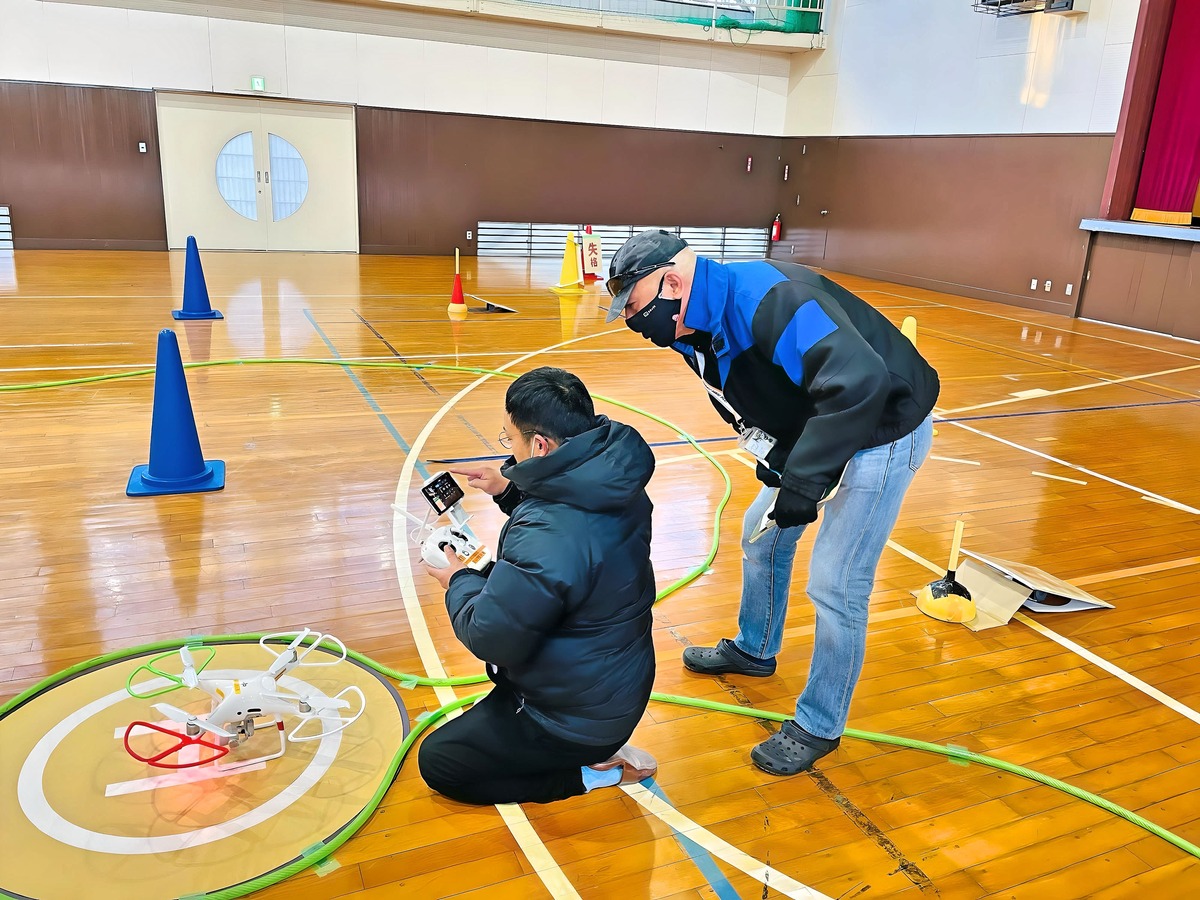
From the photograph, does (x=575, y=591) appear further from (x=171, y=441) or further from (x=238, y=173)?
(x=238, y=173)

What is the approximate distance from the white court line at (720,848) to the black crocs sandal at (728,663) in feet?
2.21

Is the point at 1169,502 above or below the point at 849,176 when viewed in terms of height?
below

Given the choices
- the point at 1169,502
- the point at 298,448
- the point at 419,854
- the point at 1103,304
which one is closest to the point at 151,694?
the point at 419,854

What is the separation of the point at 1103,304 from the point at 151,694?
12253 millimetres

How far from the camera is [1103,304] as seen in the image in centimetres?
1150

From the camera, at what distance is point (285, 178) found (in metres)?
14.7

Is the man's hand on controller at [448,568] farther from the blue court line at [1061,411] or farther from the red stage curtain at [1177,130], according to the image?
the red stage curtain at [1177,130]

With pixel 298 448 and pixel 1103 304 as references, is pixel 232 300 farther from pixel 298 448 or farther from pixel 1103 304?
pixel 1103 304

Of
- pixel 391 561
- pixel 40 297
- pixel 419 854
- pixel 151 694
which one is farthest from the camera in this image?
pixel 40 297

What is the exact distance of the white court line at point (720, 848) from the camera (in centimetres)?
214

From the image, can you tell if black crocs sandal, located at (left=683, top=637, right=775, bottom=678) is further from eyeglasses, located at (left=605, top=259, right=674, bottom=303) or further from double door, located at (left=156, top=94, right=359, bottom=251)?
double door, located at (left=156, top=94, right=359, bottom=251)

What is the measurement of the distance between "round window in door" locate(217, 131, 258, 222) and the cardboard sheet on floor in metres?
14.0

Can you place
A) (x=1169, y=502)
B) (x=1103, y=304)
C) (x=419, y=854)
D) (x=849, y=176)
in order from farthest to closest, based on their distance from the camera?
(x=849, y=176) → (x=1103, y=304) → (x=1169, y=502) → (x=419, y=854)

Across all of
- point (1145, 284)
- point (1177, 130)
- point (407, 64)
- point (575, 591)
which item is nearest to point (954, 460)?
point (575, 591)
